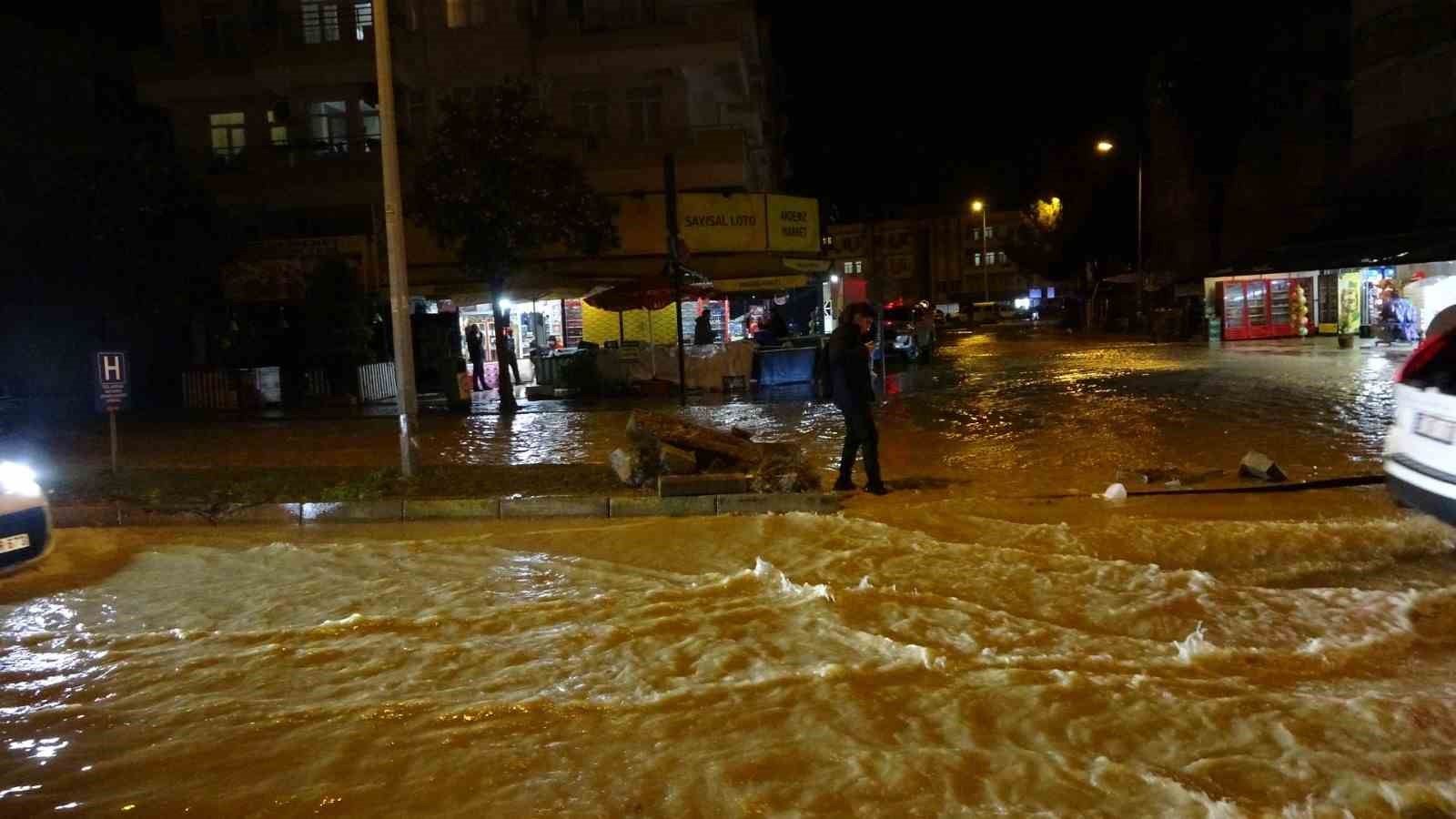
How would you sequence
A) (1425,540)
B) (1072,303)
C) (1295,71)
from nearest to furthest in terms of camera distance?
(1425,540) < (1295,71) < (1072,303)

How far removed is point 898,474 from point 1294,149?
1473 inches

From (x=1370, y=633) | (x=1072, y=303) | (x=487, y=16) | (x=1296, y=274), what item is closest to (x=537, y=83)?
(x=487, y=16)

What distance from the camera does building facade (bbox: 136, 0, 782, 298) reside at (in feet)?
91.0

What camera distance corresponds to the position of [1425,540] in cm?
764

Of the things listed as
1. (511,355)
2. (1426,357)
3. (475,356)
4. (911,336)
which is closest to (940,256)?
(911,336)

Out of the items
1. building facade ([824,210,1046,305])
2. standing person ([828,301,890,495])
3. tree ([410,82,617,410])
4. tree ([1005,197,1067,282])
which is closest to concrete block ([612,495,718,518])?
standing person ([828,301,890,495])

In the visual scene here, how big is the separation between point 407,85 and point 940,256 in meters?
76.3

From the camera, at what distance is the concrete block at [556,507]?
32.0 ft

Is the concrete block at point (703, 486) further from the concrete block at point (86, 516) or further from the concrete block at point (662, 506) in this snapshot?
the concrete block at point (86, 516)

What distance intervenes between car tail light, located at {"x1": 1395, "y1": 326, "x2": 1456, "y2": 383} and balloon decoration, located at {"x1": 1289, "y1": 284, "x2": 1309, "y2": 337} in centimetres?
3020

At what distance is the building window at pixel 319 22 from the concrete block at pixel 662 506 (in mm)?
23841

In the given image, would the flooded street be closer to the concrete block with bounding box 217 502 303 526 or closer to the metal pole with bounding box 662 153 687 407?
the concrete block with bounding box 217 502 303 526

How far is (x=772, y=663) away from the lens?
5.48 meters

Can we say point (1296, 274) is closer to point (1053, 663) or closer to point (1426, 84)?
point (1426, 84)
